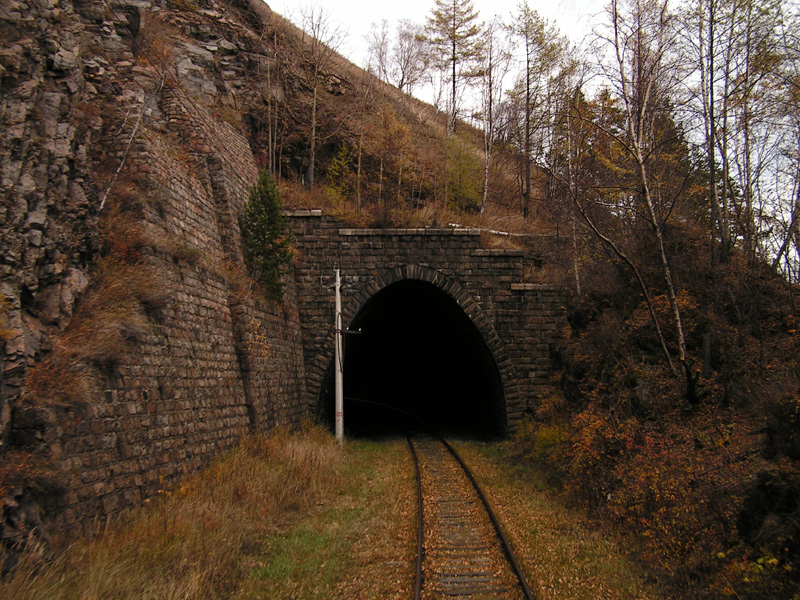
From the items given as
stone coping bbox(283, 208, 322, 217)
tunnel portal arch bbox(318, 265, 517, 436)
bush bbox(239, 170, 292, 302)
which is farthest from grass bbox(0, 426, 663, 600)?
stone coping bbox(283, 208, 322, 217)

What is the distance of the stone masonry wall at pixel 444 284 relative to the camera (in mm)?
16097

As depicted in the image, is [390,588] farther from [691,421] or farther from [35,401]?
[691,421]

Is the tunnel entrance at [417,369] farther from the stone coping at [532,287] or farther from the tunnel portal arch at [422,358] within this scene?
the stone coping at [532,287]

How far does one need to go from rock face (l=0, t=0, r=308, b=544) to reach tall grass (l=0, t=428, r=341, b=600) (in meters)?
0.43

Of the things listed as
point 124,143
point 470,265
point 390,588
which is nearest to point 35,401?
point 390,588

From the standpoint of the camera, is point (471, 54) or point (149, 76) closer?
point (149, 76)

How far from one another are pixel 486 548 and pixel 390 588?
70.2 inches

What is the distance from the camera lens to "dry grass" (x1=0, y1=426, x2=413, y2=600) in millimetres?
4969

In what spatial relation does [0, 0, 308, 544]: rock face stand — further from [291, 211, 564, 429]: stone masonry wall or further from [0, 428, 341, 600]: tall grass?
[291, 211, 564, 429]: stone masonry wall

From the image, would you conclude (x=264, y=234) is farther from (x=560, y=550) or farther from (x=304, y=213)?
(x=560, y=550)

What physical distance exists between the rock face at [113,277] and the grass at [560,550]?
4.96 m

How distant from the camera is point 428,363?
1023 inches

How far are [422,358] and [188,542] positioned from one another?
2074 cm

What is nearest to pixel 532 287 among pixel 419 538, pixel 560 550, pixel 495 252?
pixel 495 252
